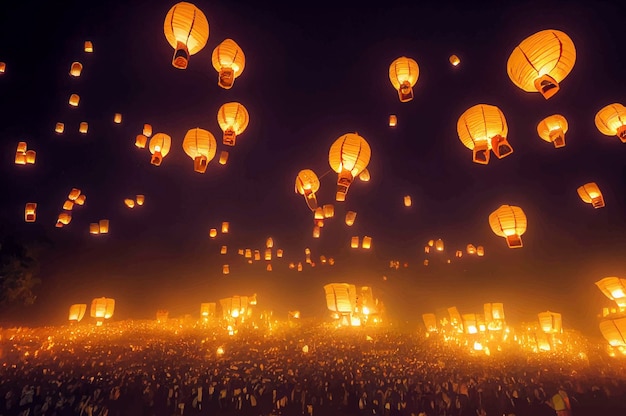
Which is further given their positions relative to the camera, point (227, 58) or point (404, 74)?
point (404, 74)

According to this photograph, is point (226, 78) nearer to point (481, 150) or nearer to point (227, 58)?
point (227, 58)

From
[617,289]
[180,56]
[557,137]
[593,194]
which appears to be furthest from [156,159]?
[617,289]

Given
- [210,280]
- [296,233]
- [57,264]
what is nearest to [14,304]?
[57,264]

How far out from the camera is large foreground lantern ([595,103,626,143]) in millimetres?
6586

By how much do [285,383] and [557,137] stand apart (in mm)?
6821

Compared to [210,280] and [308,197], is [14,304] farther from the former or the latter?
[308,197]

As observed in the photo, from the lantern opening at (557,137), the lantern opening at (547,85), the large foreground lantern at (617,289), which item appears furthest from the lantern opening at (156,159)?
the large foreground lantern at (617,289)

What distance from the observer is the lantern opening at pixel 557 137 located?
21.5 ft

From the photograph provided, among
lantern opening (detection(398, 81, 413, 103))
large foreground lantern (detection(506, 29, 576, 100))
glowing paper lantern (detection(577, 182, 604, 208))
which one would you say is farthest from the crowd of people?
lantern opening (detection(398, 81, 413, 103))

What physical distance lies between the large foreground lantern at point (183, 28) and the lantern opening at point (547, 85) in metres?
5.15

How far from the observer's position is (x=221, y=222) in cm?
2019

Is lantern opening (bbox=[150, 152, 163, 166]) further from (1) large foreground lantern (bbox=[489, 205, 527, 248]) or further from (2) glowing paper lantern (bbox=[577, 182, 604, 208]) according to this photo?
(2) glowing paper lantern (bbox=[577, 182, 604, 208])

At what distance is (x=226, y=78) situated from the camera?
20.1 feet

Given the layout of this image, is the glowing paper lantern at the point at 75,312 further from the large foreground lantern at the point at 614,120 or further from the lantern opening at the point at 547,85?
the large foreground lantern at the point at 614,120
